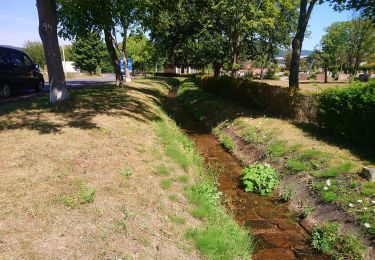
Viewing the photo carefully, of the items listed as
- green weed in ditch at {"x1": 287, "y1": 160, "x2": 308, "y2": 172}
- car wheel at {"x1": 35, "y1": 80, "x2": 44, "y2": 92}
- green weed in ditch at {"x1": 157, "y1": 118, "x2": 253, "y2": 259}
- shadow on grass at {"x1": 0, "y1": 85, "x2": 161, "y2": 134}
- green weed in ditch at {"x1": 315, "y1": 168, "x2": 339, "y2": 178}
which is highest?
car wheel at {"x1": 35, "y1": 80, "x2": 44, "y2": 92}

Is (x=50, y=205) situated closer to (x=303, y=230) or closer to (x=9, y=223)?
(x=9, y=223)

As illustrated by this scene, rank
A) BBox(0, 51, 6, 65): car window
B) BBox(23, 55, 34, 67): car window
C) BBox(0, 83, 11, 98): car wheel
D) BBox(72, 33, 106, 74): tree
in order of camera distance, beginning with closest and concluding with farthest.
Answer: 1. BBox(0, 51, 6, 65): car window
2. BBox(0, 83, 11, 98): car wheel
3. BBox(23, 55, 34, 67): car window
4. BBox(72, 33, 106, 74): tree

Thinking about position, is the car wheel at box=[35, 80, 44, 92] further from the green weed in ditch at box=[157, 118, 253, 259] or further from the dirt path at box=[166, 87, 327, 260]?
the green weed in ditch at box=[157, 118, 253, 259]

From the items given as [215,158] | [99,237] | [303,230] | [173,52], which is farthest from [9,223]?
[173,52]

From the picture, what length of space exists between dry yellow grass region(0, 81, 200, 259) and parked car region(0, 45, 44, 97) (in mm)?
6517

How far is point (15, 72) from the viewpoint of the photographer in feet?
55.8

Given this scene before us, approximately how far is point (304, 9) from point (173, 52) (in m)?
43.3

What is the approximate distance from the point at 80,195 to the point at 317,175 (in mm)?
5838

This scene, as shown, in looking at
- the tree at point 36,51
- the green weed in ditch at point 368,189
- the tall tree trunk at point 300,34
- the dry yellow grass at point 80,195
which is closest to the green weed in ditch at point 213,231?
the dry yellow grass at point 80,195

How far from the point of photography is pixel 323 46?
60125mm

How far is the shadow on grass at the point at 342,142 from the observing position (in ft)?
30.7

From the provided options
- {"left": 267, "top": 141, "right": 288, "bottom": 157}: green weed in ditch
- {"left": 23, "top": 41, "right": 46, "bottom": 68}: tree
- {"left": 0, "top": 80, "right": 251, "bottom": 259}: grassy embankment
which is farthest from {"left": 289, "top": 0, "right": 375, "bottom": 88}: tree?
{"left": 23, "top": 41, "right": 46, "bottom": 68}: tree

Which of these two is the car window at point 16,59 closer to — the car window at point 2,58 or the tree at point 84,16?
the car window at point 2,58

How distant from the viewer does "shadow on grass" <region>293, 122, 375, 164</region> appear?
30.7 feet
